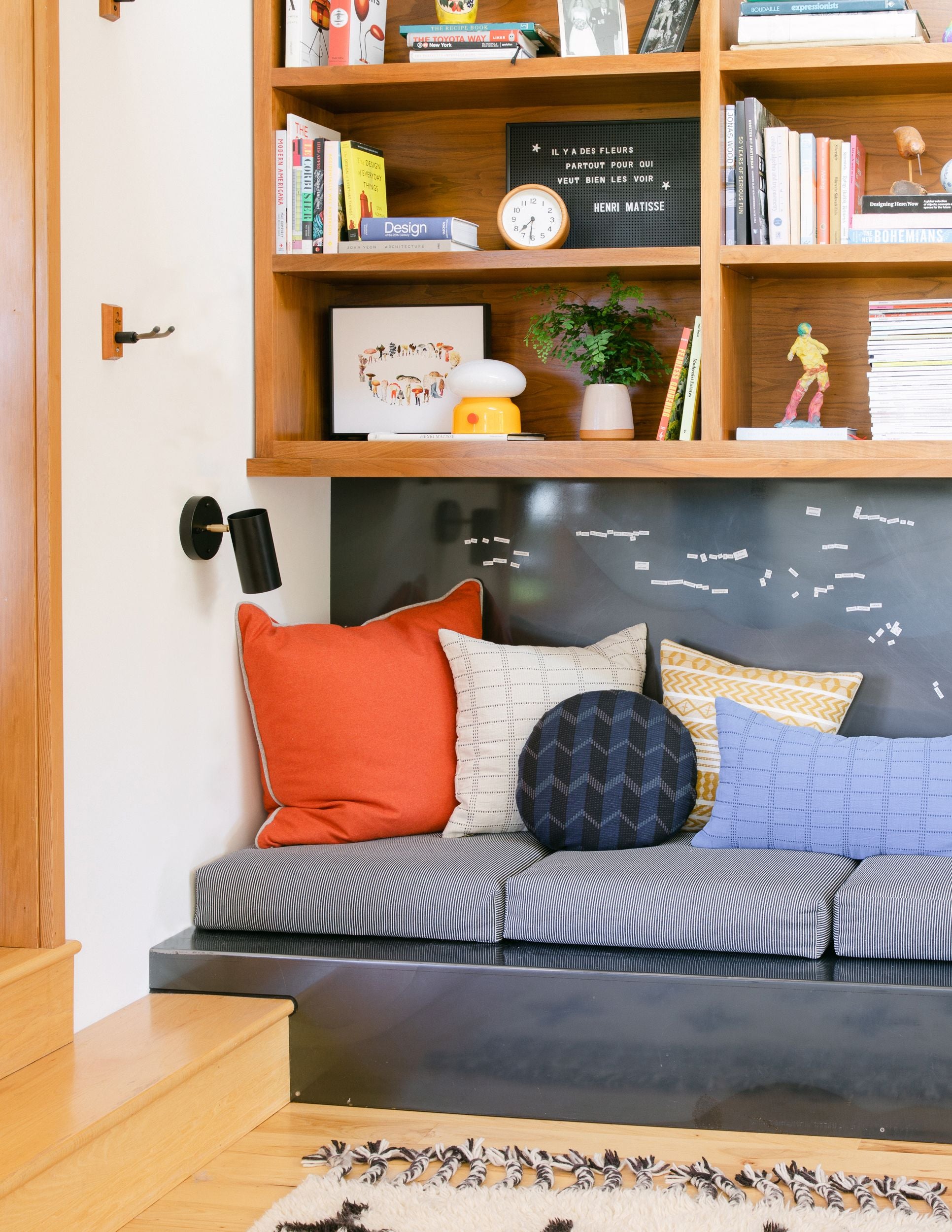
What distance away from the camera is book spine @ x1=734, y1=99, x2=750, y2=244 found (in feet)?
8.73

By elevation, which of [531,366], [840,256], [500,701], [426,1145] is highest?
[840,256]

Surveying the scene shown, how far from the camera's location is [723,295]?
8.82ft

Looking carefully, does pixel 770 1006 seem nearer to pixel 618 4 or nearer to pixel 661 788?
pixel 661 788

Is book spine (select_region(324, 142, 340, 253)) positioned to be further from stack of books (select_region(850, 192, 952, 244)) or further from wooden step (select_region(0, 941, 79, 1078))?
wooden step (select_region(0, 941, 79, 1078))

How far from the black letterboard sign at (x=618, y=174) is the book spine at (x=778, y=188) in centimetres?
19

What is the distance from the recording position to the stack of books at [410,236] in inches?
109

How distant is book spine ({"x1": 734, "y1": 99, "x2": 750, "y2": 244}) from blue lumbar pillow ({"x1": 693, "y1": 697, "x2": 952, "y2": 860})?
3.28ft

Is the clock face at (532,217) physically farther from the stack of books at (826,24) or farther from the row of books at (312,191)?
the stack of books at (826,24)

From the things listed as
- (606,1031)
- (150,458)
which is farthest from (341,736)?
(606,1031)

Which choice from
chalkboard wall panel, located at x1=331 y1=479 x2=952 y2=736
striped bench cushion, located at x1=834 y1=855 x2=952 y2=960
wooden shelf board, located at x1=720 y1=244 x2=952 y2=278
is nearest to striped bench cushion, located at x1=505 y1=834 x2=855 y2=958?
striped bench cushion, located at x1=834 y1=855 x2=952 y2=960

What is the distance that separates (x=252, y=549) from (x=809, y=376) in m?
1.21

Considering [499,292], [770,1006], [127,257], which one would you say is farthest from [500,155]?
[770,1006]

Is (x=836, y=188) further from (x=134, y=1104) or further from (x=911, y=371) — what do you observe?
(x=134, y=1104)

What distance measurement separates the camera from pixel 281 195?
283 cm
